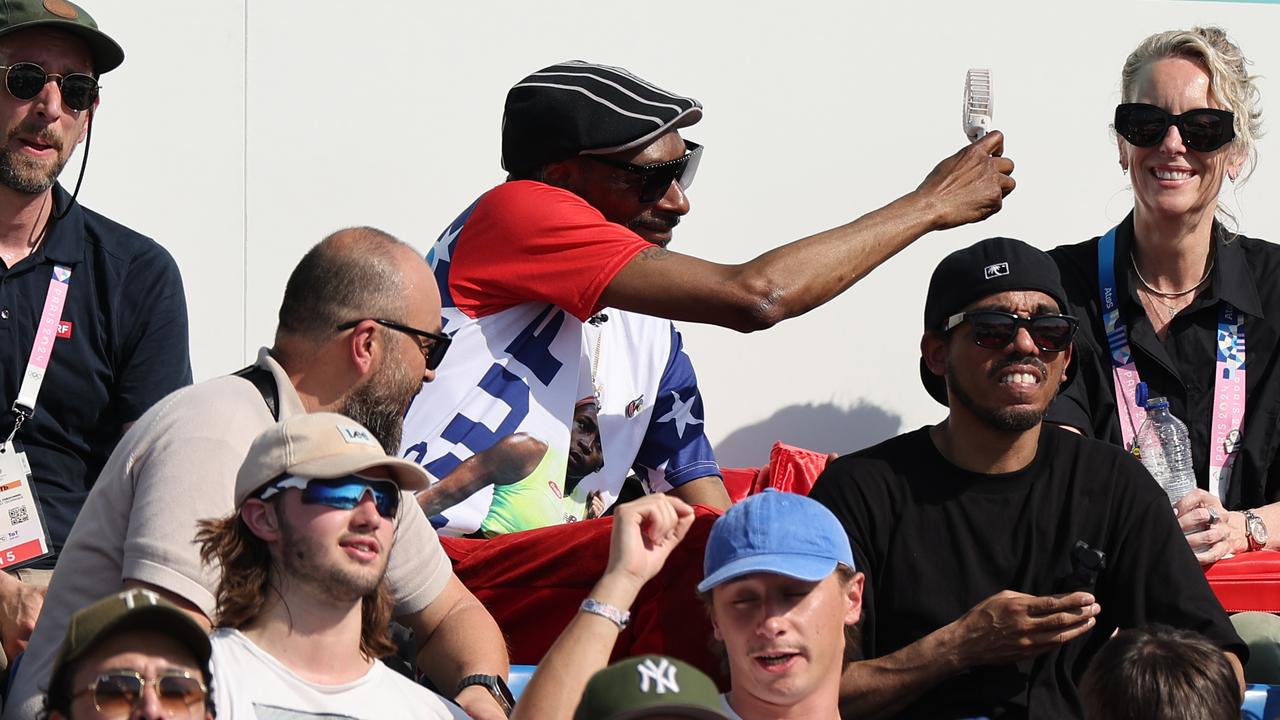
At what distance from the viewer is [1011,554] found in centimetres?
→ 349

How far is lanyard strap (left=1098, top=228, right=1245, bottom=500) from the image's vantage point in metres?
4.42

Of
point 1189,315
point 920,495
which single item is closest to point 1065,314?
point 920,495

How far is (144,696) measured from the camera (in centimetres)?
227

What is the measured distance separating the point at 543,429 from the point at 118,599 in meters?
1.69

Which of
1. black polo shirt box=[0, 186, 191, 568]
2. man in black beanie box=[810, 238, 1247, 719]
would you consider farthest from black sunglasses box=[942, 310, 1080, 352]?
black polo shirt box=[0, 186, 191, 568]

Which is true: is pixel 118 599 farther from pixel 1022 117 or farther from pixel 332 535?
pixel 1022 117

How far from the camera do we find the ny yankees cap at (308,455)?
259 centimetres

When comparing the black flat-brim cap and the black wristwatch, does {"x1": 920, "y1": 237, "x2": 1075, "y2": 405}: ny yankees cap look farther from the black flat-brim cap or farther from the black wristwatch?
the black flat-brim cap

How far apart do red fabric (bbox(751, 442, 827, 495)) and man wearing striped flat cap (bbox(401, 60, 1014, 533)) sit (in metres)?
0.47

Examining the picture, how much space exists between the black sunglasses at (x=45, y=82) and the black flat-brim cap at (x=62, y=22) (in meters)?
0.07

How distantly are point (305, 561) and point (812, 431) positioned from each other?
3062 millimetres

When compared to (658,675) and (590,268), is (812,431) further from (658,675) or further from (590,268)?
(658,675)

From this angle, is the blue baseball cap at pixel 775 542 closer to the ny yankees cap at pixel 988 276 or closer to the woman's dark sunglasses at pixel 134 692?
the ny yankees cap at pixel 988 276

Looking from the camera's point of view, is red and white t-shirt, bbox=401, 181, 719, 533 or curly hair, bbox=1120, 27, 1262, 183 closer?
red and white t-shirt, bbox=401, 181, 719, 533
